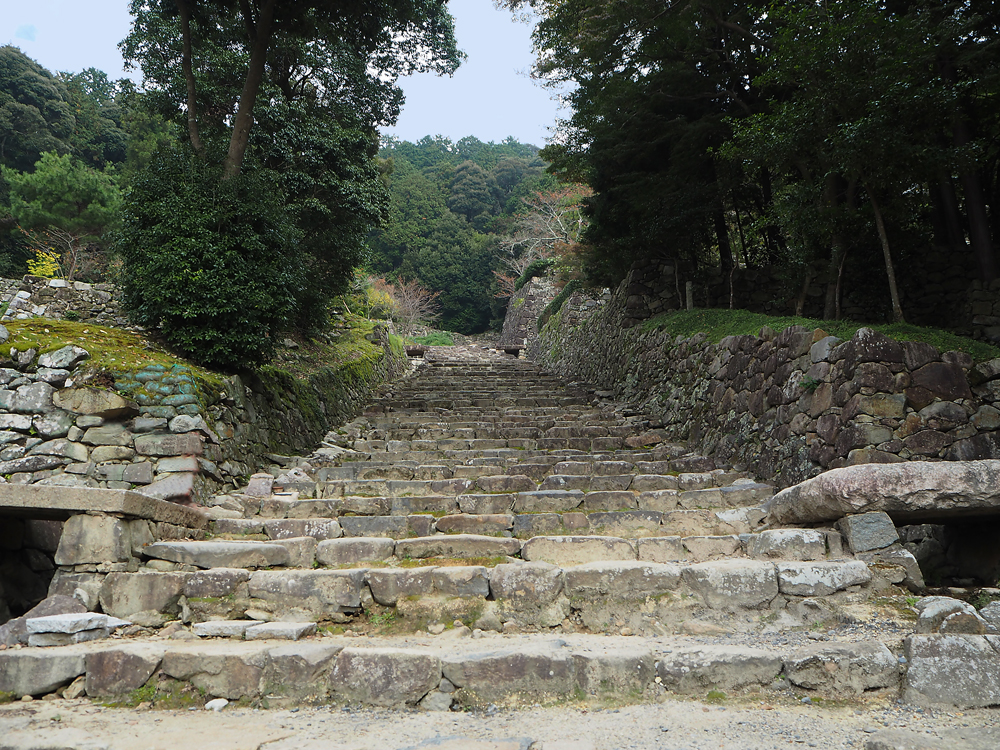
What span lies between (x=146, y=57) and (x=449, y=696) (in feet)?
40.4

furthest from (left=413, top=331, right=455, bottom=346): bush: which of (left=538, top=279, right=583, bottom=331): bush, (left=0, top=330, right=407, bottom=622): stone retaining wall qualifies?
(left=0, top=330, right=407, bottom=622): stone retaining wall

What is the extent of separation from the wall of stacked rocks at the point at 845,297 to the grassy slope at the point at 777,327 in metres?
1.00

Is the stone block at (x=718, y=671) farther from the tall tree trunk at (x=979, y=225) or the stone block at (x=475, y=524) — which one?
the tall tree trunk at (x=979, y=225)

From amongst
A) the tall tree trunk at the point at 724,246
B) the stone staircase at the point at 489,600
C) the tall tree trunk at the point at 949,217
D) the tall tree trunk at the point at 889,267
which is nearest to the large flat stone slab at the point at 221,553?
the stone staircase at the point at 489,600

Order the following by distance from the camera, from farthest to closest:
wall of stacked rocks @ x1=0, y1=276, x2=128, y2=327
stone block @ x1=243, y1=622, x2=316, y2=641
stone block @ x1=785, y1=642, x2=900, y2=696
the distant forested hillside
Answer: the distant forested hillside < wall of stacked rocks @ x1=0, y1=276, x2=128, y2=327 < stone block @ x1=243, y1=622, x2=316, y2=641 < stone block @ x1=785, y1=642, x2=900, y2=696

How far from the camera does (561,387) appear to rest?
43.2 ft

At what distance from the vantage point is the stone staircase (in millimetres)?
2896

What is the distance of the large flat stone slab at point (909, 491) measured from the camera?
3.55 meters

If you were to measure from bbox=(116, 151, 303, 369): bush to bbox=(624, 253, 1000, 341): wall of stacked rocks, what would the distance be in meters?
6.97

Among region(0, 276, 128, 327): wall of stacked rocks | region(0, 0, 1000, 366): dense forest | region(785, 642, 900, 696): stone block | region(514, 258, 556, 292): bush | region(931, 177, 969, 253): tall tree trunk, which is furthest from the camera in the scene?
region(514, 258, 556, 292): bush

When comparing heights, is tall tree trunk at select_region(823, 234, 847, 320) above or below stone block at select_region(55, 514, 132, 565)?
above

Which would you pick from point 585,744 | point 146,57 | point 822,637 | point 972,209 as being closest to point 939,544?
point 822,637

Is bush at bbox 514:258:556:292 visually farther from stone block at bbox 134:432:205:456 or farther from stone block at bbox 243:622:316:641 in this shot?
stone block at bbox 243:622:316:641

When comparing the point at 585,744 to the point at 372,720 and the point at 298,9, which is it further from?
the point at 298,9
